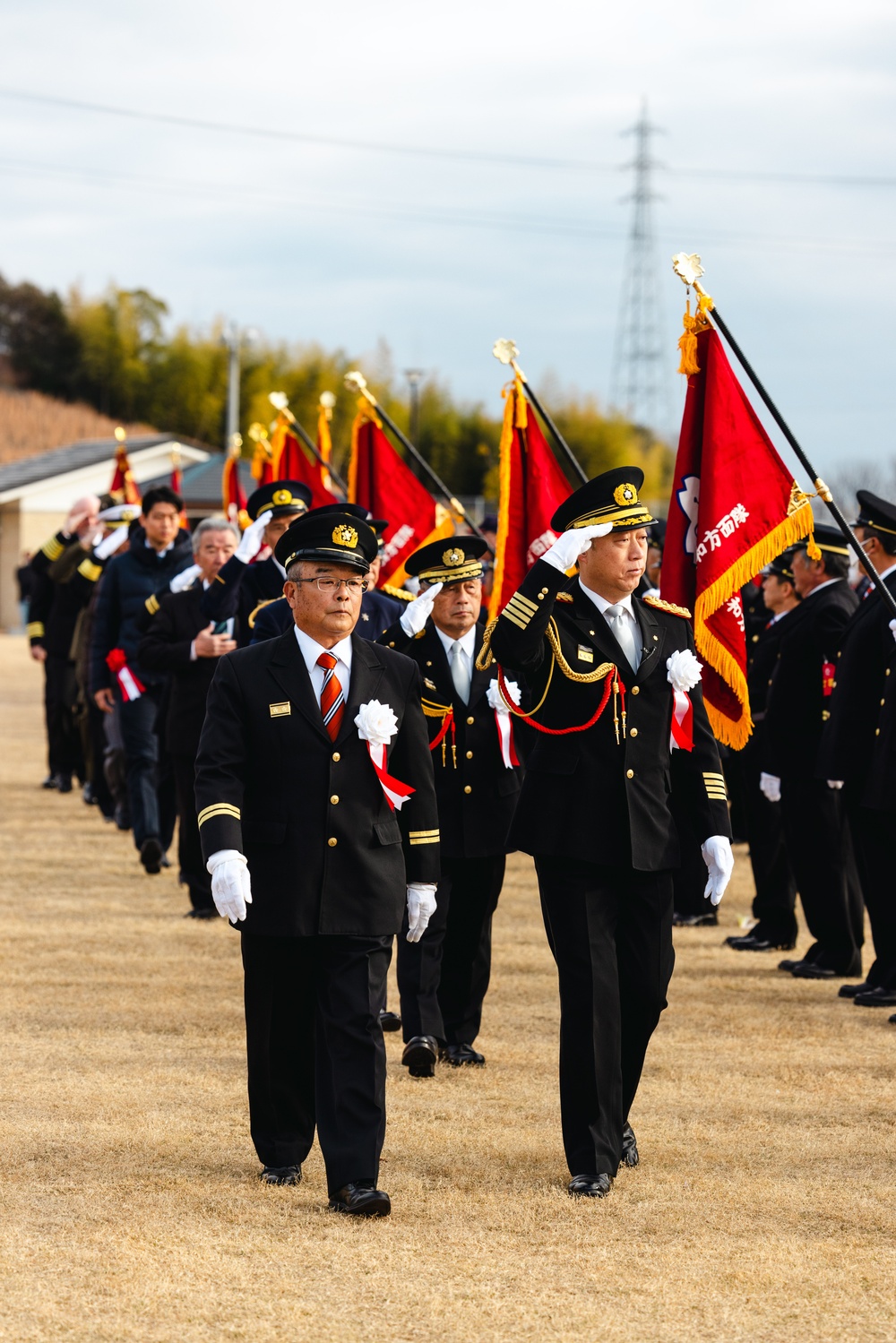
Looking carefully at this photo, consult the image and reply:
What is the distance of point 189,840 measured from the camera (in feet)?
34.1

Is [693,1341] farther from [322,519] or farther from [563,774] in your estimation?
[322,519]

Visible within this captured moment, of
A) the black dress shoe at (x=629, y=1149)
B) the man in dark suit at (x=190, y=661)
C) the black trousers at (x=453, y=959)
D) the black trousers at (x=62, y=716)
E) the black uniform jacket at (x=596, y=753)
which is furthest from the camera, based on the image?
the black trousers at (x=62, y=716)

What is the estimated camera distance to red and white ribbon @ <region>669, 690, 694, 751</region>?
584 centimetres

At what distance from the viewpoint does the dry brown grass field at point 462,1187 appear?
14.9 feet

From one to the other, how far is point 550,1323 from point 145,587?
8.10 meters

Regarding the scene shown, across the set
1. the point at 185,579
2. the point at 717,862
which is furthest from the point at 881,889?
the point at 185,579

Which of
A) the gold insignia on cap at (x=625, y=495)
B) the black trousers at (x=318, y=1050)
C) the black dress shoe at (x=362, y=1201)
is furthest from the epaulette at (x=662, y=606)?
the black dress shoe at (x=362, y=1201)

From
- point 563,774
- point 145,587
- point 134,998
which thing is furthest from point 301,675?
point 145,587

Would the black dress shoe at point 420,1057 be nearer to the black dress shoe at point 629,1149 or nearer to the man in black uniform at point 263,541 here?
the black dress shoe at point 629,1149

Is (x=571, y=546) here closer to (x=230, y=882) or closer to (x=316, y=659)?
(x=316, y=659)

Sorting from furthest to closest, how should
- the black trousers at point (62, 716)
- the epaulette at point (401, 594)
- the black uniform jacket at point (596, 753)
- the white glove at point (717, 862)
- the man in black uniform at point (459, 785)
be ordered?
the black trousers at point (62, 716) < the epaulette at point (401, 594) < the man in black uniform at point (459, 785) < the white glove at point (717, 862) < the black uniform jacket at point (596, 753)

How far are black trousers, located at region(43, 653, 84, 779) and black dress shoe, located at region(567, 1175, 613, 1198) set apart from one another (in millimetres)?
10913

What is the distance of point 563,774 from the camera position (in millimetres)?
5762

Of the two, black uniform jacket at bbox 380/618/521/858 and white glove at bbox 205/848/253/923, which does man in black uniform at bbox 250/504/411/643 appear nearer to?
black uniform jacket at bbox 380/618/521/858
